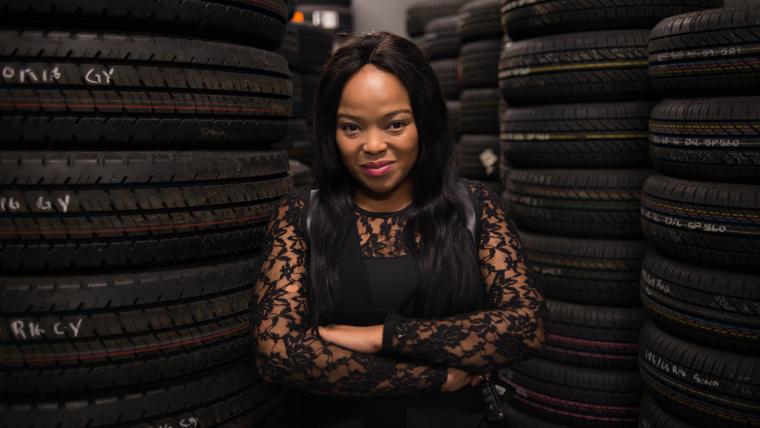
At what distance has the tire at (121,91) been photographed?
1.87 meters

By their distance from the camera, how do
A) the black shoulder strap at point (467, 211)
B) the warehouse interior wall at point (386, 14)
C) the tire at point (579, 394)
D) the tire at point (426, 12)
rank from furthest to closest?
the warehouse interior wall at point (386, 14)
the tire at point (426, 12)
the tire at point (579, 394)
the black shoulder strap at point (467, 211)

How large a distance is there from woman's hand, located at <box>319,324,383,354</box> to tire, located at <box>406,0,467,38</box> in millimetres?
6333

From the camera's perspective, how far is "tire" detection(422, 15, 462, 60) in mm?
6504

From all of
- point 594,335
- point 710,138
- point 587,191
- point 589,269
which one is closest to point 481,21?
point 587,191

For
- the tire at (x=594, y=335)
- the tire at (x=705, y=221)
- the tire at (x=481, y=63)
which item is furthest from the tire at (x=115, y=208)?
the tire at (x=481, y=63)

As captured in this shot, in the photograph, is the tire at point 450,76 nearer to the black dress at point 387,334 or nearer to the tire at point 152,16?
the tire at point 152,16

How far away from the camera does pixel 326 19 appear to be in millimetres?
10930

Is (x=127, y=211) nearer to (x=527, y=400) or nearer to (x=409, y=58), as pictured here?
(x=409, y=58)

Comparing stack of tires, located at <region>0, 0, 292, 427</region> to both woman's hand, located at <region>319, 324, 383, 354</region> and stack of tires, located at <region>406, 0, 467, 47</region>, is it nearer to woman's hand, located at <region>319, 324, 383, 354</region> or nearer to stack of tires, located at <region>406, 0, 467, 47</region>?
woman's hand, located at <region>319, 324, 383, 354</region>

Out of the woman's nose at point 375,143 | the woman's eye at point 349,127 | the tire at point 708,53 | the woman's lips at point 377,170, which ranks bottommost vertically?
the woman's lips at point 377,170

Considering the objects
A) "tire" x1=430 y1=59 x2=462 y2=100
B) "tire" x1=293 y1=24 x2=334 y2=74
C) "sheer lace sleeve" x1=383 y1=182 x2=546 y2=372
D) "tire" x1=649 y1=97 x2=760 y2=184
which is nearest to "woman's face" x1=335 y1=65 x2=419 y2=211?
"sheer lace sleeve" x1=383 y1=182 x2=546 y2=372

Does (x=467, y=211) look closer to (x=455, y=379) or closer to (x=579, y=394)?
(x=455, y=379)

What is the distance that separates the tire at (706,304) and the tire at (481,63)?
10.2 ft

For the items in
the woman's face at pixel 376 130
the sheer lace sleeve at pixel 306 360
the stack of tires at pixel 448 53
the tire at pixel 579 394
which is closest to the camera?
the sheer lace sleeve at pixel 306 360
